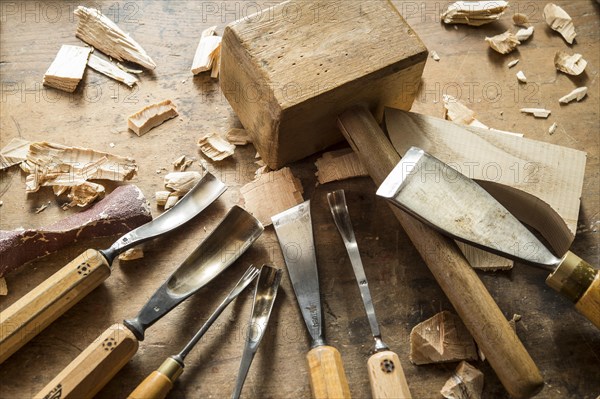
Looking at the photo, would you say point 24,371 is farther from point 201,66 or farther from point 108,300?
point 201,66

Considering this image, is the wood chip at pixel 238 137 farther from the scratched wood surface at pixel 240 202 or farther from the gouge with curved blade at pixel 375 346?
the gouge with curved blade at pixel 375 346

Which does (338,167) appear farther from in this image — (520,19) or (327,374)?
(520,19)

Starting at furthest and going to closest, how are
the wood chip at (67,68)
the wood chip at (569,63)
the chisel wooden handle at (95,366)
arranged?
the wood chip at (569,63) → the wood chip at (67,68) → the chisel wooden handle at (95,366)

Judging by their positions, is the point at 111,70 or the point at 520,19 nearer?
the point at 111,70

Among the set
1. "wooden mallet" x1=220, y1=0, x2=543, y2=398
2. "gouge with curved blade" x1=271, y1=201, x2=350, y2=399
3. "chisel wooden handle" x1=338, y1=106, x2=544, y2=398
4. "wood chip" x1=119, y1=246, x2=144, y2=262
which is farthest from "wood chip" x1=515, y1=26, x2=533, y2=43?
"wood chip" x1=119, y1=246, x2=144, y2=262

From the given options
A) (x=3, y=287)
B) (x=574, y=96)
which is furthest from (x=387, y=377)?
(x=574, y=96)

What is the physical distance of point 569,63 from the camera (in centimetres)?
176

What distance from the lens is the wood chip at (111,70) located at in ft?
5.54

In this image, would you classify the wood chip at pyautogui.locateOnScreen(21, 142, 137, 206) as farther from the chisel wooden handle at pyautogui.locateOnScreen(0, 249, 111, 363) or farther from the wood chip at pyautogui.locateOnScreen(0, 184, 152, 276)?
the chisel wooden handle at pyautogui.locateOnScreen(0, 249, 111, 363)

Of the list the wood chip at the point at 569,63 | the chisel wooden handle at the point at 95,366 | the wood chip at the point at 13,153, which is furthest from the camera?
the wood chip at the point at 569,63

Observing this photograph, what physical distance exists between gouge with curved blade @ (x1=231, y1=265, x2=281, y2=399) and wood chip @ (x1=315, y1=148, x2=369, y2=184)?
0.32 m

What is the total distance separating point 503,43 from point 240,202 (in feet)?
3.13

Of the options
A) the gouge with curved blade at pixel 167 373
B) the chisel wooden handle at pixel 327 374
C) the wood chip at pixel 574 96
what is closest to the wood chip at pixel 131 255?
the gouge with curved blade at pixel 167 373

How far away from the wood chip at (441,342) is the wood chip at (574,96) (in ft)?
2.54
